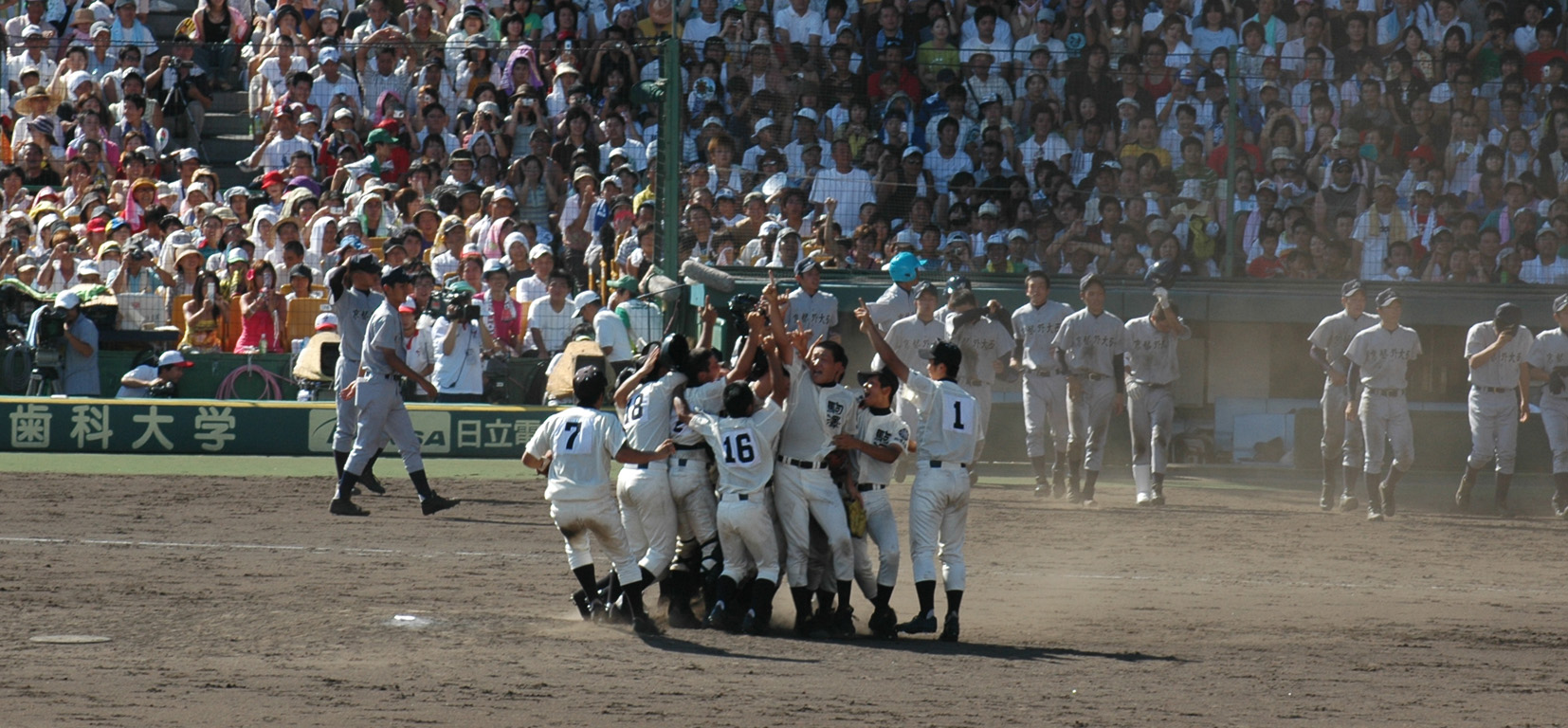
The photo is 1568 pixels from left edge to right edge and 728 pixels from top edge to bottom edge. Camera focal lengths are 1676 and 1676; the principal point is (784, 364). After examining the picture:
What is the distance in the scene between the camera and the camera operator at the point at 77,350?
16.1 meters

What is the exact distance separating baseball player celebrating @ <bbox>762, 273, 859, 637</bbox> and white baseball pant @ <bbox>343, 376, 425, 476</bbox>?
4585 mm

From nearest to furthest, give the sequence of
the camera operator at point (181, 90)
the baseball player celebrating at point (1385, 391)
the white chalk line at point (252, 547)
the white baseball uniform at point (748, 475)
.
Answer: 1. the white baseball uniform at point (748, 475)
2. the white chalk line at point (252, 547)
3. the baseball player celebrating at point (1385, 391)
4. the camera operator at point (181, 90)

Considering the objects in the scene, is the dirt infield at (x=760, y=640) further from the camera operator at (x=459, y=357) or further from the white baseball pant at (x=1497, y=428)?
the camera operator at (x=459, y=357)

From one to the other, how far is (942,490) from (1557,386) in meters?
7.68

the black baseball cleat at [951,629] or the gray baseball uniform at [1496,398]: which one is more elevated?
the gray baseball uniform at [1496,398]

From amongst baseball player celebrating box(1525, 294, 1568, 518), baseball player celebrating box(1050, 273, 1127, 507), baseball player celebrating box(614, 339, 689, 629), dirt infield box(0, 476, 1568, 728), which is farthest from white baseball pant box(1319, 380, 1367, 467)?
baseball player celebrating box(614, 339, 689, 629)

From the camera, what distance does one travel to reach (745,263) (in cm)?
1605

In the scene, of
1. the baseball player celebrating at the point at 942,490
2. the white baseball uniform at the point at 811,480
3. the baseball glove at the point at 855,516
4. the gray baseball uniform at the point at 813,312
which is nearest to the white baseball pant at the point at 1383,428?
the gray baseball uniform at the point at 813,312

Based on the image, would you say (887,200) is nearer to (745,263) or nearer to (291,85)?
(745,263)

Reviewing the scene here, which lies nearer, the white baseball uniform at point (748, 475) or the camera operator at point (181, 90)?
the white baseball uniform at point (748, 475)

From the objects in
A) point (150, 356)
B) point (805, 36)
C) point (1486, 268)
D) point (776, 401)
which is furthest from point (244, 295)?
point (1486, 268)

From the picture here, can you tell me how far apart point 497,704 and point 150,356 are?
11.4 meters

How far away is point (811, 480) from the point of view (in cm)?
Answer: 785

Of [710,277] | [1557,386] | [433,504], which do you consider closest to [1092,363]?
[1557,386]
